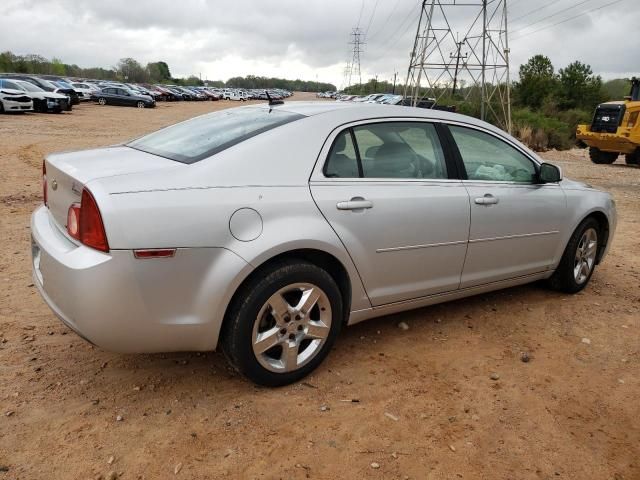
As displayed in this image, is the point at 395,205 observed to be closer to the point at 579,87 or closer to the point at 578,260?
the point at 578,260

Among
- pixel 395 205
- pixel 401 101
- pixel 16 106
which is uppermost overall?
pixel 401 101

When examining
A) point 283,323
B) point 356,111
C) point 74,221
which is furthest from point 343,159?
point 74,221

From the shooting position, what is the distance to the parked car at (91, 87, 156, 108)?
38.2 metres

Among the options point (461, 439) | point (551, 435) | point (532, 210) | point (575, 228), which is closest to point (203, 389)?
point (461, 439)

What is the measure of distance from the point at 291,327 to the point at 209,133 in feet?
4.30

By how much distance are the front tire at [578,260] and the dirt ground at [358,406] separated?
1.50 ft

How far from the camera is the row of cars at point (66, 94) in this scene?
75.6ft

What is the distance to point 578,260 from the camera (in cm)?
475

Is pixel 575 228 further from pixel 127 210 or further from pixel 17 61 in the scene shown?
pixel 17 61

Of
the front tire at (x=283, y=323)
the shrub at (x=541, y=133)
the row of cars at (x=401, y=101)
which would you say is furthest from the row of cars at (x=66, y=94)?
the shrub at (x=541, y=133)

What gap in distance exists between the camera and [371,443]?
265 centimetres

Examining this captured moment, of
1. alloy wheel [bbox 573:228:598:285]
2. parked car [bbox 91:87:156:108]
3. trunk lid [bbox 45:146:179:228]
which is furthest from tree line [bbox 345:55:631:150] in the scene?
trunk lid [bbox 45:146:179:228]

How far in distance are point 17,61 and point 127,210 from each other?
78.6 metres

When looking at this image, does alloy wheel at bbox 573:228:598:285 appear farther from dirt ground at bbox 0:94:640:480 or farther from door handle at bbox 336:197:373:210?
door handle at bbox 336:197:373:210
